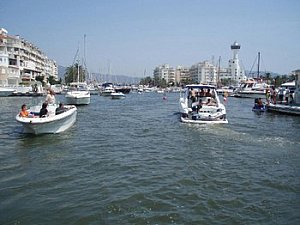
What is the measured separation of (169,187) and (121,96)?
5908 cm

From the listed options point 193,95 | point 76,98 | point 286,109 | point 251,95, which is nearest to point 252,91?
point 251,95

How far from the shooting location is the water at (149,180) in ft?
23.9

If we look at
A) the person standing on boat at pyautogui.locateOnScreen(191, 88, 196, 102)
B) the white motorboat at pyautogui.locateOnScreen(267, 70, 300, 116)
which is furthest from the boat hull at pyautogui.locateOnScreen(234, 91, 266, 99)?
the person standing on boat at pyautogui.locateOnScreen(191, 88, 196, 102)

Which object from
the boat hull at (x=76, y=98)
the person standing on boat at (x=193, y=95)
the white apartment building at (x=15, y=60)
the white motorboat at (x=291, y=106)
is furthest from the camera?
the white apartment building at (x=15, y=60)

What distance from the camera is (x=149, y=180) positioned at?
31.8 feet

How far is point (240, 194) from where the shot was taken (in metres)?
8.52

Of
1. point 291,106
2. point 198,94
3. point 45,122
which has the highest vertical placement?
point 198,94

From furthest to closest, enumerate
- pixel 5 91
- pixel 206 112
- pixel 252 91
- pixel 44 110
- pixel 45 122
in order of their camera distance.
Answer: pixel 252 91, pixel 5 91, pixel 206 112, pixel 44 110, pixel 45 122

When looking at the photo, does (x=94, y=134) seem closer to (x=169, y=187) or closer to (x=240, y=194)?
(x=169, y=187)

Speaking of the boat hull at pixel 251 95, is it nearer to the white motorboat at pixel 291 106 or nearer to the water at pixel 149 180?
the white motorboat at pixel 291 106

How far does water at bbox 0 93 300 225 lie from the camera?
7.30 m

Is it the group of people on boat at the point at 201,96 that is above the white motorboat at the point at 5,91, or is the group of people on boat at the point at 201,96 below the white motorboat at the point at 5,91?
above

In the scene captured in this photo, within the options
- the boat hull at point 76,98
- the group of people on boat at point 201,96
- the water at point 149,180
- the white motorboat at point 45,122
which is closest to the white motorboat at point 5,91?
the boat hull at point 76,98

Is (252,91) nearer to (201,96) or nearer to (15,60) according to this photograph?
(201,96)
